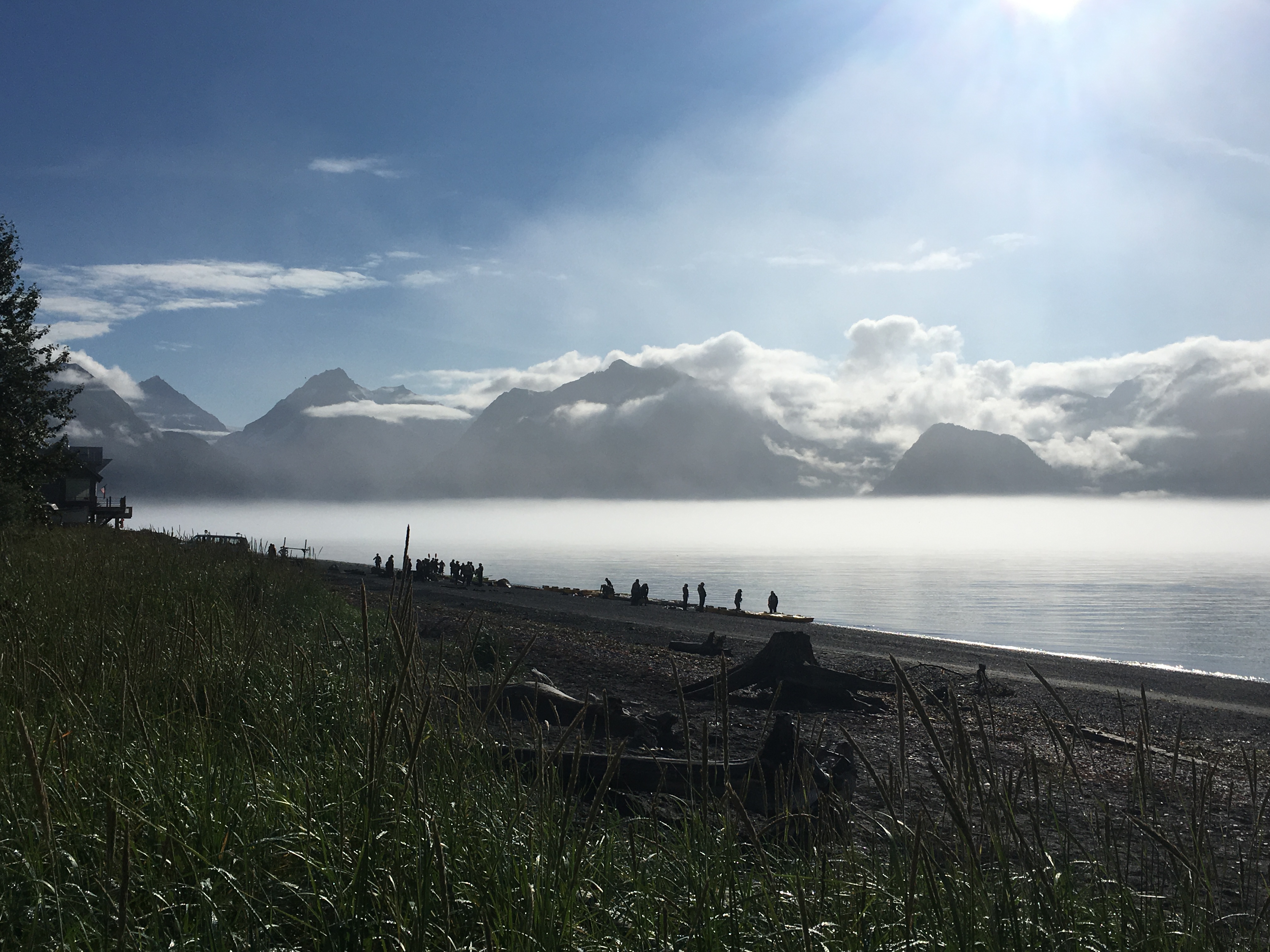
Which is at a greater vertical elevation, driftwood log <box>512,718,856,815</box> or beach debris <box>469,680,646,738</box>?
driftwood log <box>512,718,856,815</box>

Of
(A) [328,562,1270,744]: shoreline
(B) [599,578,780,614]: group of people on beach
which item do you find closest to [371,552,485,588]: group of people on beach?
(A) [328,562,1270,744]: shoreline

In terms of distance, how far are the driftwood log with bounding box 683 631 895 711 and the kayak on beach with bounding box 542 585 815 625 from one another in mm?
32598

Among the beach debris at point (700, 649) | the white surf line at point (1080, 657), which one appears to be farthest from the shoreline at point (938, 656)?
the beach debris at point (700, 649)

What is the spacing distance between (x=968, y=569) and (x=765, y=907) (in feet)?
647

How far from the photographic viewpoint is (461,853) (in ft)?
10.1

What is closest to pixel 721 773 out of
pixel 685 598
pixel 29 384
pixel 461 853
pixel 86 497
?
pixel 461 853

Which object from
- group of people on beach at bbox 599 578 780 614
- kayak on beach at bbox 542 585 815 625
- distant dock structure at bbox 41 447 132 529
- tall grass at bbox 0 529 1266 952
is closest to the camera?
tall grass at bbox 0 529 1266 952

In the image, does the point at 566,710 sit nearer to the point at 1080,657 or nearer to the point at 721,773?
the point at 721,773

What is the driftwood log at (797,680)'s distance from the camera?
45.0 ft

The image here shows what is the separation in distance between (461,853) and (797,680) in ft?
38.6

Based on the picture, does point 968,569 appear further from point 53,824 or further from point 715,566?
point 53,824

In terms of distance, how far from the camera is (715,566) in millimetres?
189500

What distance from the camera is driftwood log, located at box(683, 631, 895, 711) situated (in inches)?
540

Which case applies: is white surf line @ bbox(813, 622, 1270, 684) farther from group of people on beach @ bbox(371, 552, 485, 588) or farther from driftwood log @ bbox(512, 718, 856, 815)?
driftwood log @ bbox(512, 718, 856, 815)
